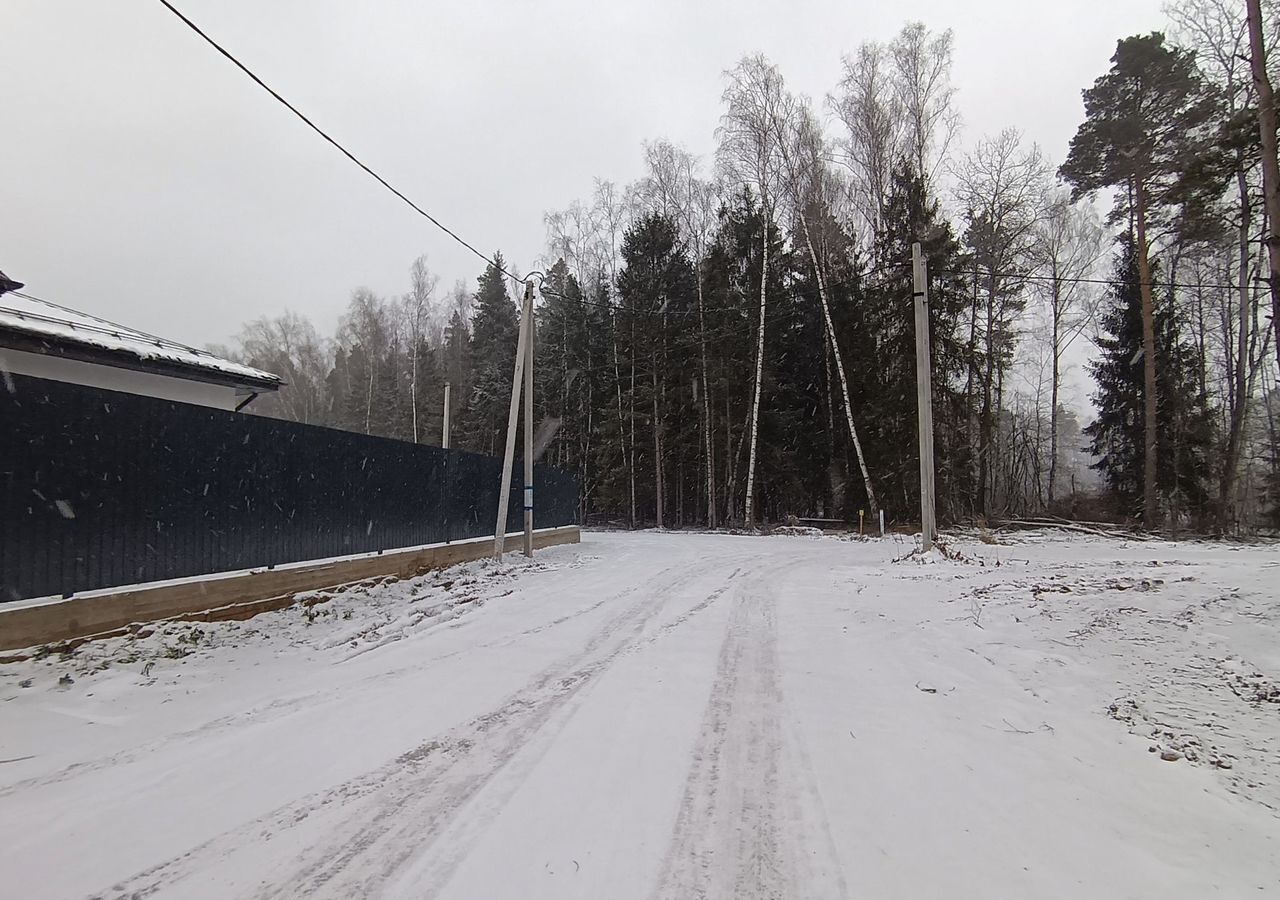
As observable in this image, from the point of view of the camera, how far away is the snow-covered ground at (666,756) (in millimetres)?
2473

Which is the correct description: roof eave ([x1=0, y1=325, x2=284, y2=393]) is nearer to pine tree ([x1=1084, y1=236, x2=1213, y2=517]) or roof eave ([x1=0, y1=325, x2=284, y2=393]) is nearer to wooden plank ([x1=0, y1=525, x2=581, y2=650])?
wooden plank ([x1=0, y1=525, x2=581, y2=650])

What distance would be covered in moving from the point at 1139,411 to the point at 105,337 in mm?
31294

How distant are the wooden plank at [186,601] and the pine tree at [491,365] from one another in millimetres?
25236

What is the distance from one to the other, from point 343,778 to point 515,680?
177 centimetres

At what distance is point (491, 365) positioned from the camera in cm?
3731

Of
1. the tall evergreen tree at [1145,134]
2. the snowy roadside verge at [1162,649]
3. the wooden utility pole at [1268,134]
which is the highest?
the tall evergreen tree at [1145,134]

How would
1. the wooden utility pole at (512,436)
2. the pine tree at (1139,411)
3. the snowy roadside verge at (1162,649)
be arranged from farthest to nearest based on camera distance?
the pine tree at (1139,411)
the wooden utility pole at (512,436)
the snowy roadside verge at (1162,649)

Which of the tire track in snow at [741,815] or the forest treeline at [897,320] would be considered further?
the forest treeline at [897,320]

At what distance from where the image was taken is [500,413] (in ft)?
118

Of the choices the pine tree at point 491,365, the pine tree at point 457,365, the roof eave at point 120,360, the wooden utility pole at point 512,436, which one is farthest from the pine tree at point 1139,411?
the pine tree at point 457,365

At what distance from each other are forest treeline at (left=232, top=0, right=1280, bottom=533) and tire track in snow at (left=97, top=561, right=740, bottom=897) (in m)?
17.4

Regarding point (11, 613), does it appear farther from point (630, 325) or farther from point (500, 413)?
point (500, 413)

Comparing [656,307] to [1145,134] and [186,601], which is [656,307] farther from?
[186,601]

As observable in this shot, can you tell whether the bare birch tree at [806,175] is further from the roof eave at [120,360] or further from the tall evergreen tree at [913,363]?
the roof eave at [120,360]
